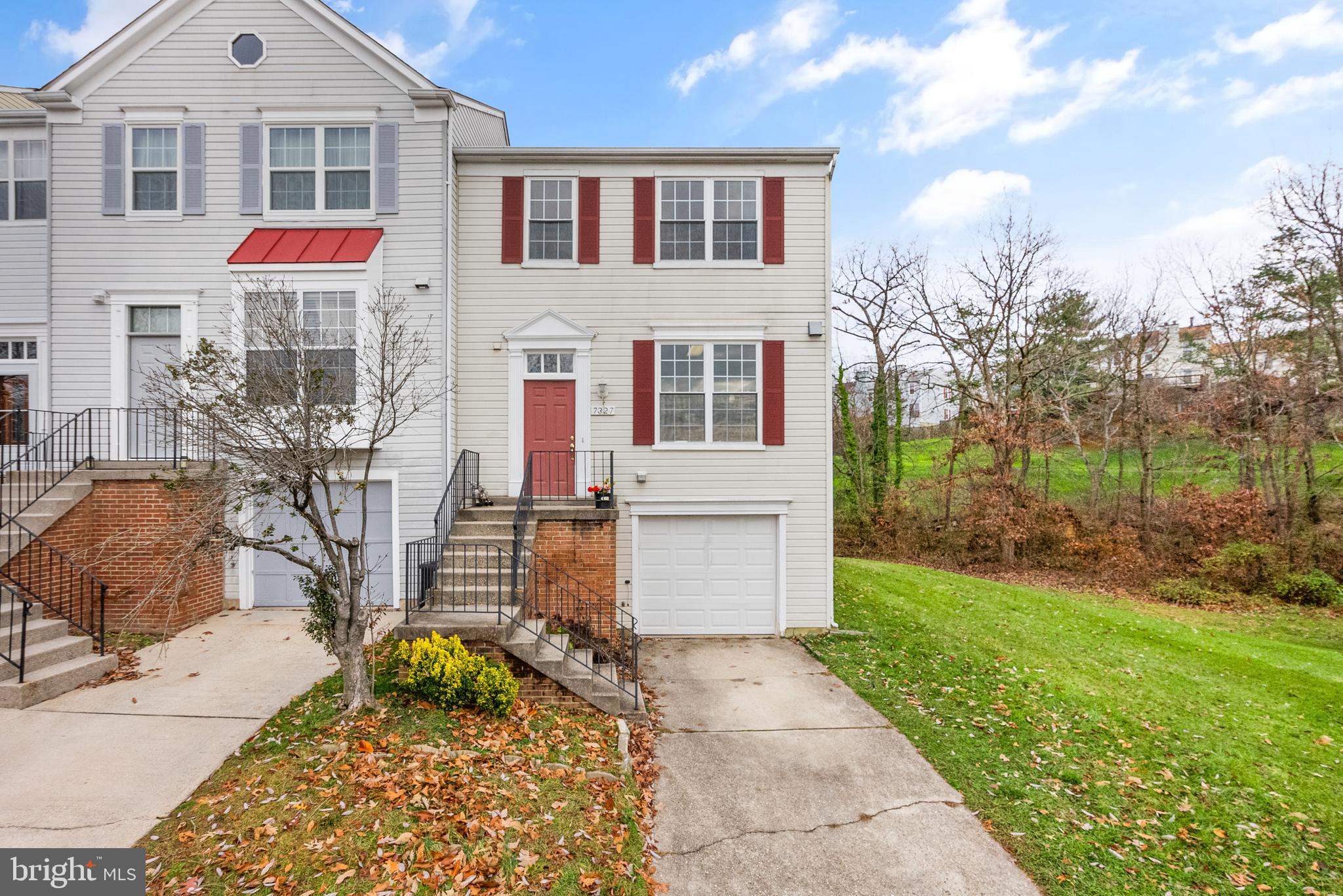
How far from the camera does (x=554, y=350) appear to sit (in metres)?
9.90

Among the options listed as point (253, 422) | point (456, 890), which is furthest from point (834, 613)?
point (253, 422)

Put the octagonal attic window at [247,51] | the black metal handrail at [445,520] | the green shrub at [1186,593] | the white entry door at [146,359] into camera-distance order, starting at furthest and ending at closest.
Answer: the green shrub at [1186,593], the octagonal attic window at [247,51], the white entry door at [146,359], the black metal handrail at [445,520]

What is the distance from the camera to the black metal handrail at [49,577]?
6938 millimetres

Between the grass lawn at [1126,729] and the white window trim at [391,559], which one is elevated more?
the white window trim at [391,559]

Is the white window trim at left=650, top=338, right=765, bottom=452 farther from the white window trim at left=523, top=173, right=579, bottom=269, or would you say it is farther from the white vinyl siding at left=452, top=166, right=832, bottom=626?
the white window trim at left=523, top=173, right=579, bottom=269

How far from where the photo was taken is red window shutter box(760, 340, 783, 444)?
9961 mm

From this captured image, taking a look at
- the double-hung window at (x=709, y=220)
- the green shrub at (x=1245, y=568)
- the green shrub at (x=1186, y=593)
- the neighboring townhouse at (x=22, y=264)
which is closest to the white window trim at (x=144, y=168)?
the neighboring townhouse at (x=22, y=264)

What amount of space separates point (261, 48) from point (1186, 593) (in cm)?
2129

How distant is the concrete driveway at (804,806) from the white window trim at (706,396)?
3.94 m

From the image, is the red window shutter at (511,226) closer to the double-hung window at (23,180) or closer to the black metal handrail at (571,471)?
the black metal handrail at (571,471)

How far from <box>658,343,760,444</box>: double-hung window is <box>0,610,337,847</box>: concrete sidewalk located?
19.9ft

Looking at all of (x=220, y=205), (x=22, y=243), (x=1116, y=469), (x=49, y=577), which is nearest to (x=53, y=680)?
(x=49, y=577)

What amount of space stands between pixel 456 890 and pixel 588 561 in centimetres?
537

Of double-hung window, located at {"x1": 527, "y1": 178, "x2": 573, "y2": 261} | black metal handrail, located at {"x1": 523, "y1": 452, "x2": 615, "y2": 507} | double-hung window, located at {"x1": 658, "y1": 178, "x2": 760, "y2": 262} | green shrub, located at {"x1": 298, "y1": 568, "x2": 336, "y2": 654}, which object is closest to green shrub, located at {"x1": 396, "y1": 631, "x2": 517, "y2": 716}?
green shrub, located at {"x1": 298, "y1": 568, "x2": 336, "y2": 654}
